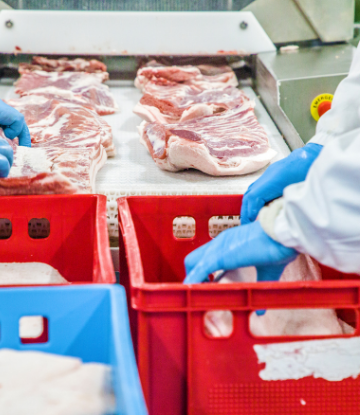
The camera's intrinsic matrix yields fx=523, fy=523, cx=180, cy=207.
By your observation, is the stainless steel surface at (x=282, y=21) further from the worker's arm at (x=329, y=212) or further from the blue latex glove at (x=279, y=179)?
the worker's arm at (x=329, y=212)

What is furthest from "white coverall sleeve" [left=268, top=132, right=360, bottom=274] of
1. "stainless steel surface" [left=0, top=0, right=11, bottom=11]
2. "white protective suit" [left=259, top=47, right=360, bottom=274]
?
"stainless steel surface" [left=0, top=0, right=11, bottom=11]


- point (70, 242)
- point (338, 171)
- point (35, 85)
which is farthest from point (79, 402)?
point (35, 85)

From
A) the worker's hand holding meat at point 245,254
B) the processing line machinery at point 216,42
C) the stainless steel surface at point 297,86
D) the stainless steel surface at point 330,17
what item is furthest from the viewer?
the stainless steel surface at point 330,17

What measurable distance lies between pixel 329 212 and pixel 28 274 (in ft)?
2.76

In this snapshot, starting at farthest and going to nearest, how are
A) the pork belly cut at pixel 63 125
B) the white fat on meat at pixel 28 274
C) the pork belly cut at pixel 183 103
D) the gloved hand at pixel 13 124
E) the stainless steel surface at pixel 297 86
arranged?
the stainless steel surface at pixel 297 86, the pork belly cut at pixel 183 103, the pork belly cut at pixel 63 125, the gloved hand at pixel 13 124, the white fat on meat at pixel 28 274

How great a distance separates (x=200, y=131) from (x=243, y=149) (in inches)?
10.1

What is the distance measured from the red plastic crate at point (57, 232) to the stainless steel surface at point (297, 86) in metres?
1.14

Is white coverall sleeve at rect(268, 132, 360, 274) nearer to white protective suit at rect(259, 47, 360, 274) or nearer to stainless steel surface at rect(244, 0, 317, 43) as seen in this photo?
white protective suit at rect(259, 47, 360, 274)

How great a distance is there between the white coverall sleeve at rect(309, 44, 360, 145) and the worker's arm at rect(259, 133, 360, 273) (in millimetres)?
417

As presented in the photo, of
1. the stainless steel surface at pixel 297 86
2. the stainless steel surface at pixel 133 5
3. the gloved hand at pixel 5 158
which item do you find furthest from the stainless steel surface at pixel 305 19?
the gloved hand at pixel 5 158

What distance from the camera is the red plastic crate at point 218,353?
99 cm

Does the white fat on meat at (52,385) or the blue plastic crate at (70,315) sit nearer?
the white fat on meat at (52,385)

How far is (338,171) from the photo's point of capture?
1.00 meters

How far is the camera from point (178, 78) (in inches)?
113
